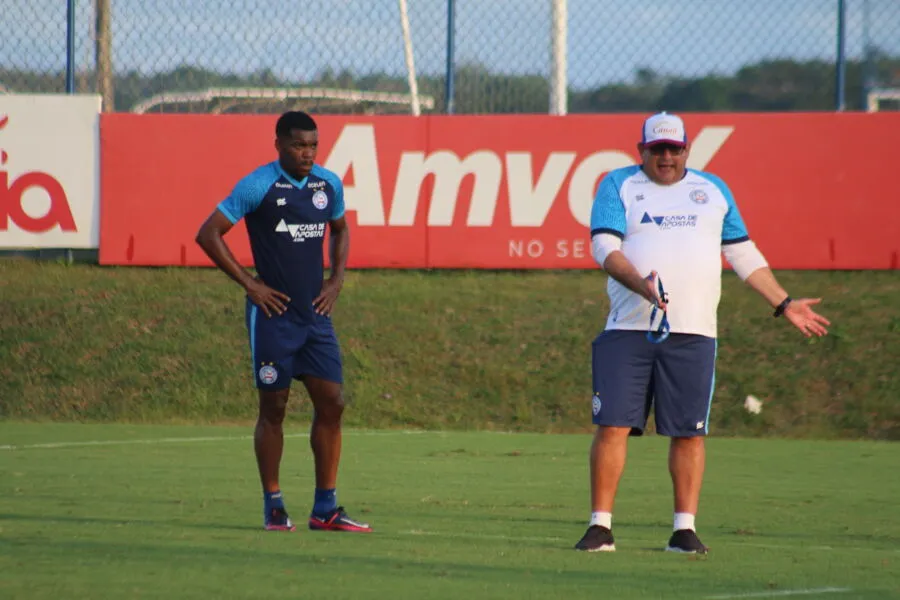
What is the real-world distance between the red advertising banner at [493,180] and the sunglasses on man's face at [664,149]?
915 cm

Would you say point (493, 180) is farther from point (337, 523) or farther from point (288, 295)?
point (337, 523)

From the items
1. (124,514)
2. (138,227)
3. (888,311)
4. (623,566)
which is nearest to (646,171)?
(623,566)

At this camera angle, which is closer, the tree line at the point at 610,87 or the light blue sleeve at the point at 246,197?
the light blue sleeve at the point at 246,197

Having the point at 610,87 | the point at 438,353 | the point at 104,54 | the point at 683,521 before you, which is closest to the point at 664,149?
the point at 683,521

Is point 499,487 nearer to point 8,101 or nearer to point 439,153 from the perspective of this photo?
point 439,153

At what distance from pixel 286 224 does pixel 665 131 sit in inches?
77.4

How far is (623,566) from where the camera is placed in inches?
279

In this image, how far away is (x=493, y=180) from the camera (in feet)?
56.2

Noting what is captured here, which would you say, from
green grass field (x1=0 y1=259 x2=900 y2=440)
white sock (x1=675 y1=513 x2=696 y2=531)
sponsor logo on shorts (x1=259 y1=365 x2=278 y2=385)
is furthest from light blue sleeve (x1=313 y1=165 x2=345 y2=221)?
green grass field (x1=0 y1=259 x2=900 y2=440)

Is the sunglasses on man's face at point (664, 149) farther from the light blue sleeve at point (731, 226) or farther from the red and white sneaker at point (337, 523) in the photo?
the red and white sneaker at point (337, 523)

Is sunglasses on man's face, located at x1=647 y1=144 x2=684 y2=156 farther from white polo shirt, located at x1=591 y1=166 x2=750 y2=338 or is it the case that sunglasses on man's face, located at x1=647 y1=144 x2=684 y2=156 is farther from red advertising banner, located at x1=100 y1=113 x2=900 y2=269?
red advertising banner, located at x1=100 y1=113 x2=900 y2=269

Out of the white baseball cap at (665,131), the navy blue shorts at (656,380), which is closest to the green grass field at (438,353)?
the navy blue shorts at (656,380)

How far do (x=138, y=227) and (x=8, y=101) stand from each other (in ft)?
6.14

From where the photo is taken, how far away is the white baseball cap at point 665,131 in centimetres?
765
